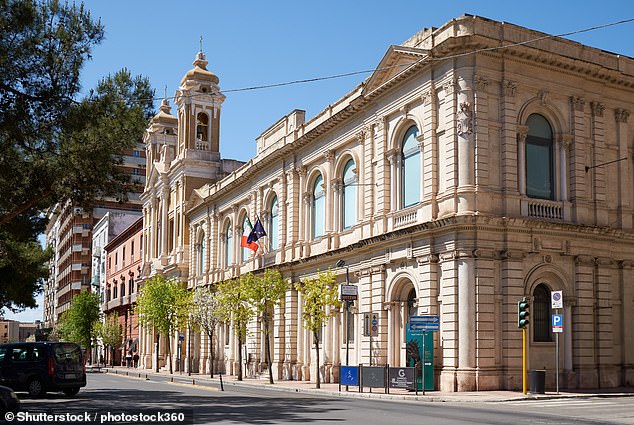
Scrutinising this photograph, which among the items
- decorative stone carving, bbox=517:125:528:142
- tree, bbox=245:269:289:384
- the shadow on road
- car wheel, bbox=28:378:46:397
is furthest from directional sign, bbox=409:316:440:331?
car wheel, bbox=28:378:46:397

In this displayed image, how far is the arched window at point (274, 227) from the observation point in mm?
52900

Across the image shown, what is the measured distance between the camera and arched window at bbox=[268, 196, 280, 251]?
174 feet

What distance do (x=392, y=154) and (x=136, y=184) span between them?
13694mm

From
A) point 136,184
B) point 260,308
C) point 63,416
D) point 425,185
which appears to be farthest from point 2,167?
point 260,308

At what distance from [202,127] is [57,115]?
46992mm

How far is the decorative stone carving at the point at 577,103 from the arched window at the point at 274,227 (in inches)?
866

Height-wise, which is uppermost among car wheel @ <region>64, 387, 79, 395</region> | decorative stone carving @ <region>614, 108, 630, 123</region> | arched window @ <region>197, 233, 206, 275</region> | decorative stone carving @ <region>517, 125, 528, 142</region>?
decorative stone carving @ <region>614, 108, 630, 123</region>

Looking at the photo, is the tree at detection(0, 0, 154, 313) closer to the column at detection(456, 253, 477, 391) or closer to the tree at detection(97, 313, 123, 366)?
the column at detection(456, 253, 477, 391)

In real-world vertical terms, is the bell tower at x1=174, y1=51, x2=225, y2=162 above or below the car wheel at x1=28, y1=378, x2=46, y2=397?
above

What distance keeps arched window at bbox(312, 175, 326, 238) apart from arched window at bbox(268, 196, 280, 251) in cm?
534

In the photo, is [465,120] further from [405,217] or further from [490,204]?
[405,217]

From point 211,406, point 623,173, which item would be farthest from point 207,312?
point 211,406

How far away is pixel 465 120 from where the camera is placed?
33.3 metres

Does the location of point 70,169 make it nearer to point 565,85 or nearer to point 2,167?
point 2,167
